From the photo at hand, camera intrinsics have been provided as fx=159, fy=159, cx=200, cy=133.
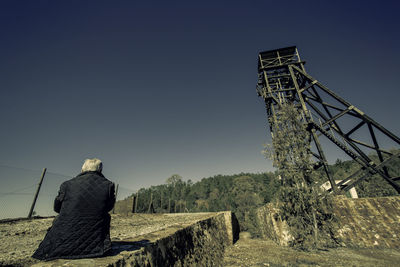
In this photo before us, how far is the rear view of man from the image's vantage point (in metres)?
1.66

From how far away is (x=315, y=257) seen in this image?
594cm

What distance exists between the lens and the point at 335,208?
7.75 meters


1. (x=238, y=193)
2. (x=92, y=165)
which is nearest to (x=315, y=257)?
(x=92, y=165)

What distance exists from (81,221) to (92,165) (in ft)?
2.30

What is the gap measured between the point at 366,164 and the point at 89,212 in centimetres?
1270

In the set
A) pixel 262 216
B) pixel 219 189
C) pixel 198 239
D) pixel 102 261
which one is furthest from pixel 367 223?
pixel 219 189

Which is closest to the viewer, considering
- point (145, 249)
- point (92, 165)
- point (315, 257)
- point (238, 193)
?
point (145, 249)

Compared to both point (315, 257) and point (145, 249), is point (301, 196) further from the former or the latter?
point (145, 249)

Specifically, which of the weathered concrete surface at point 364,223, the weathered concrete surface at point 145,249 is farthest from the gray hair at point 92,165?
the weathered concrete surface at point 364,223

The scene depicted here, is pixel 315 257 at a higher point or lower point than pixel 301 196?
lower

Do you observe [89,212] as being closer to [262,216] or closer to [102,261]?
[102,261]

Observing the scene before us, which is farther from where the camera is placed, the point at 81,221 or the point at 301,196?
the point at 301,196

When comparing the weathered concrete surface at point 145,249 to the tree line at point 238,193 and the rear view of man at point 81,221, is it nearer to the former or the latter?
the rear view of man at point 81,221

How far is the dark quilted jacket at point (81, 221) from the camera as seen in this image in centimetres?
166
